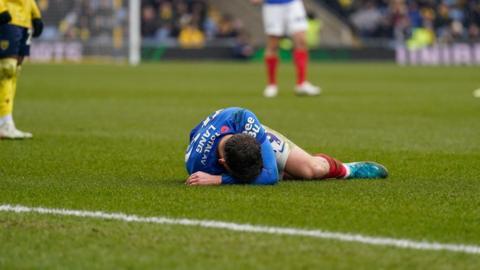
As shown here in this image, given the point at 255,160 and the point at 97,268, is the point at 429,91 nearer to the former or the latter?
the point at 255,160

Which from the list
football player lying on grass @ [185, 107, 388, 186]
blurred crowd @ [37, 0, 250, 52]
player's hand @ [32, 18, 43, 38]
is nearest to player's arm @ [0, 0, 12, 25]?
player's hand @ [32, 18, 43, 38]

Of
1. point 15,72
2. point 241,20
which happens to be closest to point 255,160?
point 15,72

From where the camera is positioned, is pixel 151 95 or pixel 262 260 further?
pixel 151 95

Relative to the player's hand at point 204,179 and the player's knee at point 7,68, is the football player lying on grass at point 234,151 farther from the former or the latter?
the player's knee at point 7,68

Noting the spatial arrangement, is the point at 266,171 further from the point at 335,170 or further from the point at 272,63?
the point at 272,63

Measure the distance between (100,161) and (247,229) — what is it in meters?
3.40

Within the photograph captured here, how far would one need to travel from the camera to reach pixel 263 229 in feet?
16.8

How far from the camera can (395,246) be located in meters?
4.73

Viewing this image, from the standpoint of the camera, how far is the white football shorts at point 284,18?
698 inches

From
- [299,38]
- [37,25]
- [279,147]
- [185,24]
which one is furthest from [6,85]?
[185,24]

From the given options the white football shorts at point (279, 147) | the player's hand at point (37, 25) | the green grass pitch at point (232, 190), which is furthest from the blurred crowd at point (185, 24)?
the white football shorts at point (279, 147)

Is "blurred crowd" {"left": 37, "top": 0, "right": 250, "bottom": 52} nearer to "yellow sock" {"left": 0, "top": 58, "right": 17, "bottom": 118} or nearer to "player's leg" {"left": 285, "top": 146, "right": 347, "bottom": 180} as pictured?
"yellow sock" {"left": 0, "top": 58, "right": 17, "bottom": 118}

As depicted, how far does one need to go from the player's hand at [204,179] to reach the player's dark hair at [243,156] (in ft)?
0.37

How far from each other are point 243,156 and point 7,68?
4272 millimetres
